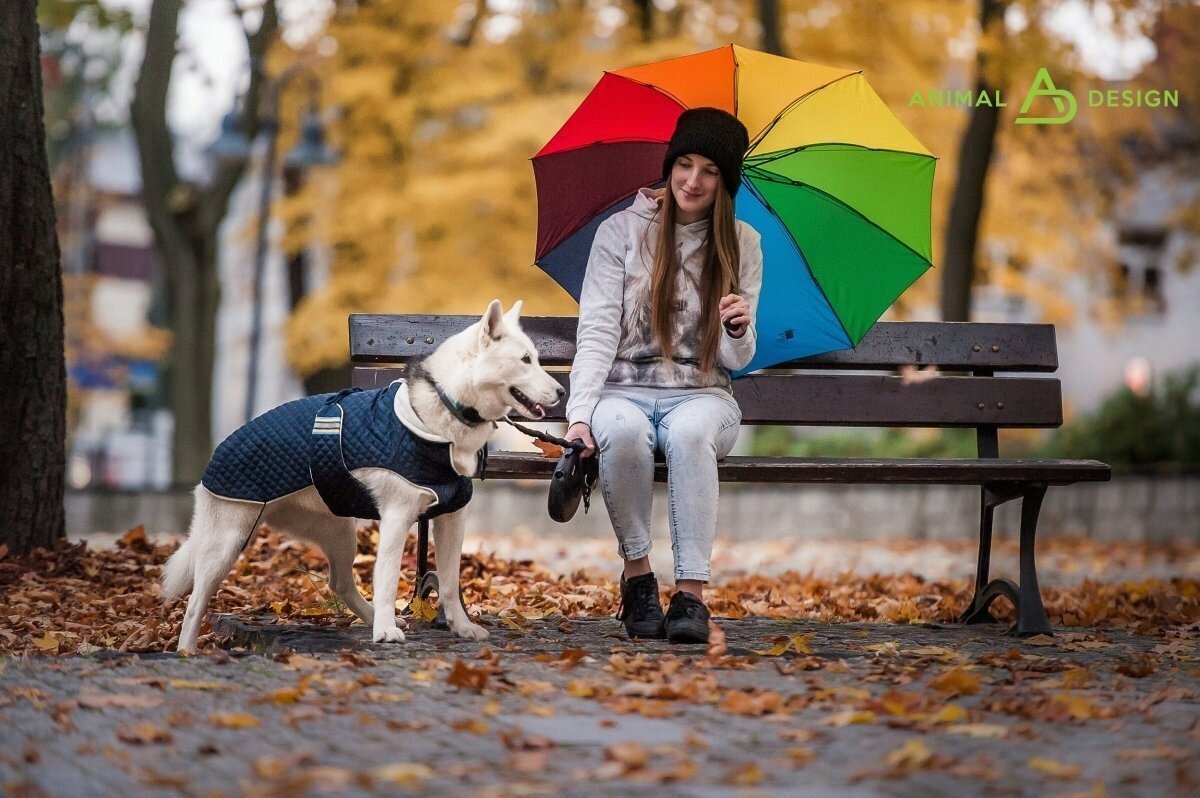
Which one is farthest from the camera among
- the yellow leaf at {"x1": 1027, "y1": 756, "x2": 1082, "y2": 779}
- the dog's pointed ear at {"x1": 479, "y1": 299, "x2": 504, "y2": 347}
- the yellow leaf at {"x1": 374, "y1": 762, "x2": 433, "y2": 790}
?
the dog's pointed ear at {"x1": 479, "y1": 299, "x2": 504, "y2": 347}

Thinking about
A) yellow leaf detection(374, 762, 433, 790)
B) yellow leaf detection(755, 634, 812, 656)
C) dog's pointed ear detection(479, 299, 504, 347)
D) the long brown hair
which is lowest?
yellow leaf detection(374, 762, 433, 790)

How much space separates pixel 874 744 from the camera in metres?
3.76

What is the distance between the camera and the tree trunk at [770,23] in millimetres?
15044

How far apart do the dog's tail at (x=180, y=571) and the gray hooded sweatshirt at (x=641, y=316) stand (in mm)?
1496

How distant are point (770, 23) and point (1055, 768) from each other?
1256 centimetres

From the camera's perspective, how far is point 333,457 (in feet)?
16.8

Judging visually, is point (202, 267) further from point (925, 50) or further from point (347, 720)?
point (347, 720)

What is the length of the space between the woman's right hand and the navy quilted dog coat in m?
0.44

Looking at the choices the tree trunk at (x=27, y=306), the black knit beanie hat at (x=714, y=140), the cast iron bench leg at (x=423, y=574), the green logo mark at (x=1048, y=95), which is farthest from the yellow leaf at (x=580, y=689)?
the green logo mark at (x=1048, y=95)

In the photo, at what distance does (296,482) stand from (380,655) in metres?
0.71

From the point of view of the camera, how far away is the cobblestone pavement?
338cm

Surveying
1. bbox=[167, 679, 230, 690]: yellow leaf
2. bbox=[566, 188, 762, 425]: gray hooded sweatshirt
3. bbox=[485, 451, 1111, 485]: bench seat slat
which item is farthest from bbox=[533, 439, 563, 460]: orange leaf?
bbox=[167, 679, 230, 690]: yellow leaf

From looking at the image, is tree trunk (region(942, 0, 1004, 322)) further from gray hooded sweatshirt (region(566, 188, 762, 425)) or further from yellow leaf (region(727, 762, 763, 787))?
yellow leaf (region(727, 762, 763, 787))

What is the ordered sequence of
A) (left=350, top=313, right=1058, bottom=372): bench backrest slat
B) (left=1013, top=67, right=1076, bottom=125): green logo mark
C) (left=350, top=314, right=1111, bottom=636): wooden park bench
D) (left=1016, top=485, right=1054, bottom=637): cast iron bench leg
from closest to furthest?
Result: (left=1016, top=485, right=1054, bottom=637): cast iron bench leg → (left=350, top=314, right=1111, bottom=636): wooden park bench → (left=350, top=313, right=1058, bottom=372): bench backrest slat → (left=1013, top=67, right=1076, bottom=125): green logo mark
